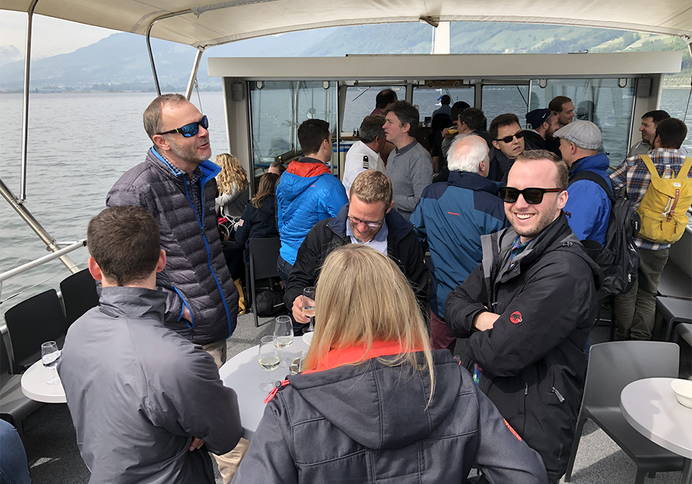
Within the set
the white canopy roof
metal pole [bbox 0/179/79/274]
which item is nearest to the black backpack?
the white canopy roof

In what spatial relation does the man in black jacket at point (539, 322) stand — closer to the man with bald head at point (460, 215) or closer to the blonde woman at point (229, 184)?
the man with bald head at point (460, 215)

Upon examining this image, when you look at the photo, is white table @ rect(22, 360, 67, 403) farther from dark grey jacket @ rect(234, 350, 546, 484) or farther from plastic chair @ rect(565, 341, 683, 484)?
plastic chair @ rect(565, 341, 683, 484)

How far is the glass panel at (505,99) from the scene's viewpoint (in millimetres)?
6422

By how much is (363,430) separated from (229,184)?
4.40 meters

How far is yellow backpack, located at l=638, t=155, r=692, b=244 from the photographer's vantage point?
417cm

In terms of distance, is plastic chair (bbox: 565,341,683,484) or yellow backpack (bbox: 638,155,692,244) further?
yellow backpack (bbox: 638,155,692,244)

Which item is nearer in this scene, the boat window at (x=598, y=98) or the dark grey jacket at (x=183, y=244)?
the dark grey jacket at (x=183, y=244)

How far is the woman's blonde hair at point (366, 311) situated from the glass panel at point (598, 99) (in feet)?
19.1

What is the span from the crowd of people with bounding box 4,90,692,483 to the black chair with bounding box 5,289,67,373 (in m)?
1.61

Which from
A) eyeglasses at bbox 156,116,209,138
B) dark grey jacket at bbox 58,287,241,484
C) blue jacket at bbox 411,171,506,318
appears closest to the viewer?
dark grey jacket at bbox 58,287,241,484

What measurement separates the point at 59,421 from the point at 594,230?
151 inches

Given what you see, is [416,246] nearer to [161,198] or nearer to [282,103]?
[161,198]

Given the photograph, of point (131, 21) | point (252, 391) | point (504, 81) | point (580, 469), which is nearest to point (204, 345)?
point (252, 391)

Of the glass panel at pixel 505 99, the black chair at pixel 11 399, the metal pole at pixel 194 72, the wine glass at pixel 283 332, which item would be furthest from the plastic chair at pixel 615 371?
the metal pole at pixel 194 72
